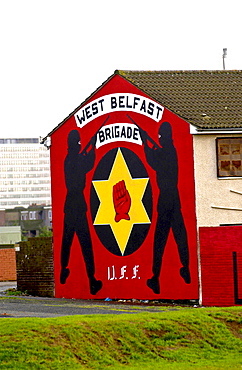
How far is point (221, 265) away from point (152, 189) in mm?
3974

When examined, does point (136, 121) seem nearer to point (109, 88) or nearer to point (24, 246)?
point (109, 88)

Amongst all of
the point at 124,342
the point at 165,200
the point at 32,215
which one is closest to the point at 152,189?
the point at 165,200

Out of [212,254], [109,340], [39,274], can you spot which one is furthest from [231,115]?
[109,340]

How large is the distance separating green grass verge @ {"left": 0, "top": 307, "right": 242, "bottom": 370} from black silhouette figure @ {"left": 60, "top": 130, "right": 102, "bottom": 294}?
524 inches

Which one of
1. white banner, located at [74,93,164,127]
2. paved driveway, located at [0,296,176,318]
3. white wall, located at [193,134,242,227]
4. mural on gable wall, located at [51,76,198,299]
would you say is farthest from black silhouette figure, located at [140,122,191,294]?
paved driveway, located at [0,296,176,318]

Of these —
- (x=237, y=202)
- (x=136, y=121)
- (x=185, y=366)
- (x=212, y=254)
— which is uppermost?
(x=136, y=121)

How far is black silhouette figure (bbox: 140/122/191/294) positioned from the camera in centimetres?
2848

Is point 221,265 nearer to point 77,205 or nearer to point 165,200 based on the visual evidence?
point 165,200

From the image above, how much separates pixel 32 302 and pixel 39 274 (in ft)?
14.7

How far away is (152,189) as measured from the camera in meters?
29.3

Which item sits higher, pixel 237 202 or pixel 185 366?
pixel 237 202

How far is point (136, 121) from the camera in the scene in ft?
97.7

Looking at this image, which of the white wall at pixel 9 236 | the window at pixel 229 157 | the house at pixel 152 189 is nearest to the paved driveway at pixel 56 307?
the house at pixel 152 189

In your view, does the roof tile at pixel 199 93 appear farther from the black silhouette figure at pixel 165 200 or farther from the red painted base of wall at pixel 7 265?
the red painted base of wall at pixel 7 265
